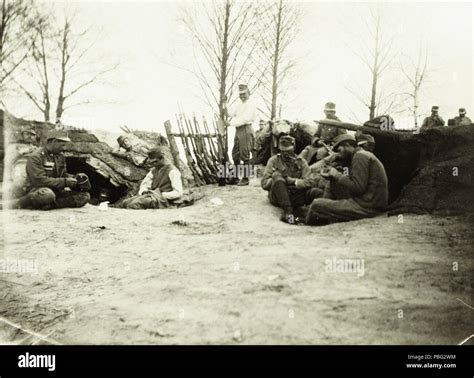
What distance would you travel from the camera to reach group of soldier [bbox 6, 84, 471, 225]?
5.39m

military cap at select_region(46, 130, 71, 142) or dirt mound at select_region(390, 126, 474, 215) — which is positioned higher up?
military cap at select_region(46, 130, 71, 142)

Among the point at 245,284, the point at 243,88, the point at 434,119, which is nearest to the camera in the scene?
the point at 245,284

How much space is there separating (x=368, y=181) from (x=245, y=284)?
2.36 metres

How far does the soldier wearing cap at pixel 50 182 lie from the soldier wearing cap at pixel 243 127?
261 centimetres

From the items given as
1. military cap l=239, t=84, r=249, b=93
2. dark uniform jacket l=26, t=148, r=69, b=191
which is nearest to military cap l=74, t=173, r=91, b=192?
dark uniform jacket l=26, t=148, r=69, b=191

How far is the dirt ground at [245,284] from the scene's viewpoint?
10.5 ft

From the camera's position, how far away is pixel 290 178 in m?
6.19

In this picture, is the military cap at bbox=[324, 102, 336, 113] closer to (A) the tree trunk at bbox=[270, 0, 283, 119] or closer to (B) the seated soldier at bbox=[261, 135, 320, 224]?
(B) the seated soldier at bbox=[261, 135, 320, 224]

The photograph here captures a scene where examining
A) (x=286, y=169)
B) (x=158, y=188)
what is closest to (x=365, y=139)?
(x=286, y=169)

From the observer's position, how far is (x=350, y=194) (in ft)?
18.2

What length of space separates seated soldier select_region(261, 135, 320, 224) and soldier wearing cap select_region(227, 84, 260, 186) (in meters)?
1.46

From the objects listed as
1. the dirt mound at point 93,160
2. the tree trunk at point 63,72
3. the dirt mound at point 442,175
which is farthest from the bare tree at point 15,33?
the dirt mound at point 442,175

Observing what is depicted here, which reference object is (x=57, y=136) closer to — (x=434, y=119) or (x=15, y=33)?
(x=15, y=33)

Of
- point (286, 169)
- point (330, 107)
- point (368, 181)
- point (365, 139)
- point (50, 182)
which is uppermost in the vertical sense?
point (330, 107)
